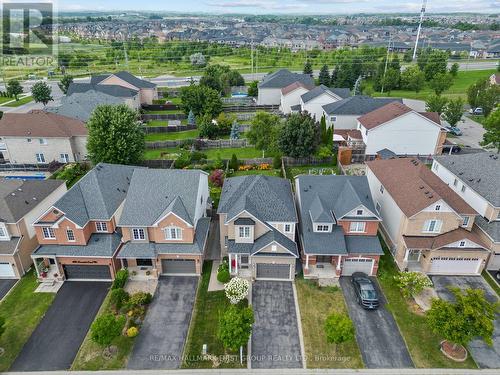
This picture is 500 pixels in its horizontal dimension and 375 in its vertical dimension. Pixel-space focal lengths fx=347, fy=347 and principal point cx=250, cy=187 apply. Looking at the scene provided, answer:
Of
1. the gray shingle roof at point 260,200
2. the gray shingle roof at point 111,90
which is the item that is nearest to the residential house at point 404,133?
the gray shingle roof at point 260,200

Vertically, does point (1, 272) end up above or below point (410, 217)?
below

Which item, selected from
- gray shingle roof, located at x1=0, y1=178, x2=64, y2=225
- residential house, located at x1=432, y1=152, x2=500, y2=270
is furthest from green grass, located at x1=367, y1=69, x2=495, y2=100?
gray shingle roof, located at x1=0, y1=178, x2=64, y2=225

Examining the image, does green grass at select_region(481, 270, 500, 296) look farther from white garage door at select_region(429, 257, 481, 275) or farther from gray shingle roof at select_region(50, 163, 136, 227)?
gray shingle roof at select_region(50, 163, 136, 227)

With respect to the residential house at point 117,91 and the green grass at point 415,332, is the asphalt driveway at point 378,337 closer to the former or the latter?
the green grass at point 415,332

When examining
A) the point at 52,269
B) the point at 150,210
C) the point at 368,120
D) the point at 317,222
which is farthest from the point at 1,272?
the point at 368,120

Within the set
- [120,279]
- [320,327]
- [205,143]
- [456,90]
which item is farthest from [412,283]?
[456,90]

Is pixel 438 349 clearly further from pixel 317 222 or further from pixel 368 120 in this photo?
pixel 368 120

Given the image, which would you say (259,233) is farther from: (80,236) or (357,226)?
(80,236)

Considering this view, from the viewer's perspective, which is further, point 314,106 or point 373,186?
point 314,106
